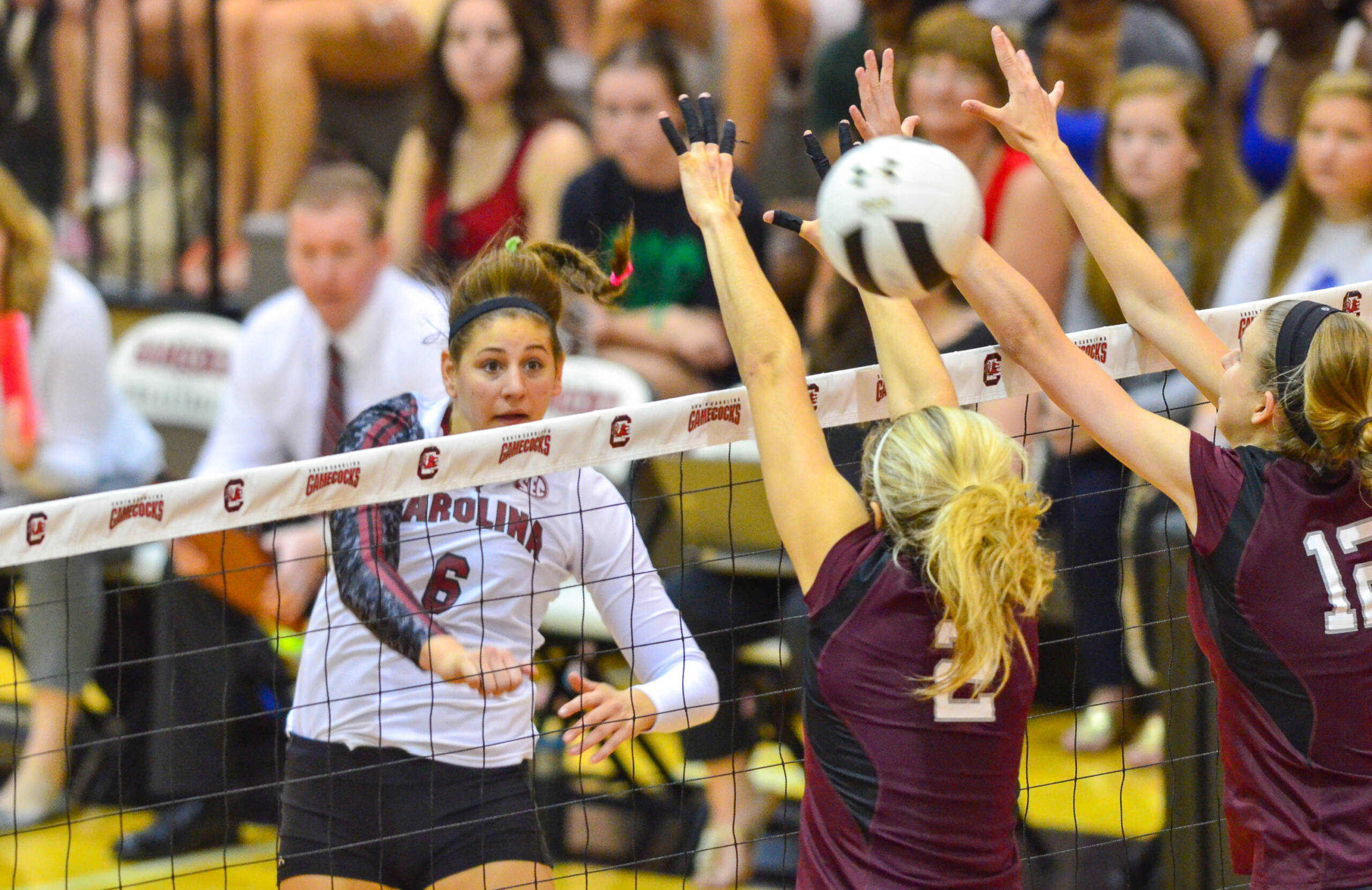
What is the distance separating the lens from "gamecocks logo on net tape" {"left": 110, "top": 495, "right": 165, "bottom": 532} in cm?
318

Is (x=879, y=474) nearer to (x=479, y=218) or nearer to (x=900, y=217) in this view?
(x=900, y=217)

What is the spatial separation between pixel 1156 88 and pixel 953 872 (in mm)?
3805

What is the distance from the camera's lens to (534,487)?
3.46 meters

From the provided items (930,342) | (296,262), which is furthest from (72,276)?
(930,342)

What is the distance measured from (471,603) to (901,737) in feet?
3.78

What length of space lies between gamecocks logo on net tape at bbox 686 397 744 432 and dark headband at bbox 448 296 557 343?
1.19 ft

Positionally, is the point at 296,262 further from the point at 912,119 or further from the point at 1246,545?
the point at 1246,545

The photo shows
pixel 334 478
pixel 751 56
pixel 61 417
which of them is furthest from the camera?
pixel 751 56

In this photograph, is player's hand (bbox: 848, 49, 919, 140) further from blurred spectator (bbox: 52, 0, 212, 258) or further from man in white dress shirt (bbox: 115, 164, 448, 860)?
blurred spectator (bbox: 52, 0, 212, 258)

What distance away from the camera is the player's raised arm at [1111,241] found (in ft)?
10.4

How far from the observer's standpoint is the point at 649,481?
5.71 meters

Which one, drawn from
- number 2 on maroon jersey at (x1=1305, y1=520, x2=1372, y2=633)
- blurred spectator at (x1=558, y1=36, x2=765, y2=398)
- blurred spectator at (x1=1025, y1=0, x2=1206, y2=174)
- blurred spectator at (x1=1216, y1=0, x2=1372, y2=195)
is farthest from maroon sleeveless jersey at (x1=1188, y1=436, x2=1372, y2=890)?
blurred spectator at (x1=558, y1=36, x2=765, y2=398)

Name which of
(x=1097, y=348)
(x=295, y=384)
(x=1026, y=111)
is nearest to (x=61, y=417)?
(x=295, y=384)

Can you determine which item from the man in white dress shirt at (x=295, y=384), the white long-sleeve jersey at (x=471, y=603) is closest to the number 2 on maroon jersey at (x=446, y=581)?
the white long-sleeve jersey at (x=471, y=603)
